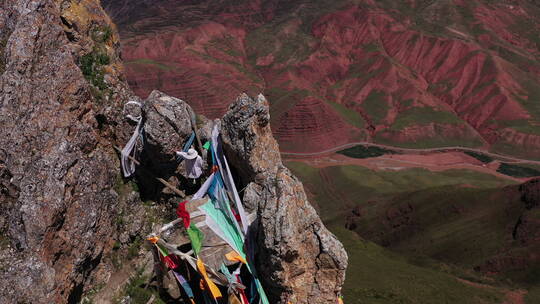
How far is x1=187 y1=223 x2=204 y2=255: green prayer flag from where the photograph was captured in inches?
392

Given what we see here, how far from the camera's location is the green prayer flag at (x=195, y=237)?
9945 mm

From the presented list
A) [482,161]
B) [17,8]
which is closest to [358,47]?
[482,161]

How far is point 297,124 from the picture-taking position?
269 feet

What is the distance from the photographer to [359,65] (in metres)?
108

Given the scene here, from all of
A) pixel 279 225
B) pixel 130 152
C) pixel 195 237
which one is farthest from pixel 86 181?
pixel 279 225

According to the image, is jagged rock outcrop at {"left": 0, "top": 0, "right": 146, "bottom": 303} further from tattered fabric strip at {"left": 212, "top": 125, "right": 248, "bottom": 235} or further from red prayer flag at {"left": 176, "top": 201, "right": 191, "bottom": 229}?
tattered fabric strip at {"left": 212, "top": 125, "right": 248, "bottom": 235}

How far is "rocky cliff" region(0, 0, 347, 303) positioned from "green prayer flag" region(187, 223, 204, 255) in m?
1.50

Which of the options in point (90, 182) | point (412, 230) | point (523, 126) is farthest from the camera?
point (523, 126)

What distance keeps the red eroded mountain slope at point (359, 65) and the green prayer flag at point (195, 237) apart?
231 ft

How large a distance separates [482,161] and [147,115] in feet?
257

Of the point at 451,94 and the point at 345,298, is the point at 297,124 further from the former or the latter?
the point at 345,298

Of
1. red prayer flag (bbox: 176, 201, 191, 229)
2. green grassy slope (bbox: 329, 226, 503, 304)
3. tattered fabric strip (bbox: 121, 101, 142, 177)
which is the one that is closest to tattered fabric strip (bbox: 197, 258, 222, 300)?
red prayer flag (bbox: 176, 201, 191, 229)

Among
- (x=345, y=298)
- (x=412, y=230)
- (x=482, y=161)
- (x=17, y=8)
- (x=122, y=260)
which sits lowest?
(x=482, y=161)

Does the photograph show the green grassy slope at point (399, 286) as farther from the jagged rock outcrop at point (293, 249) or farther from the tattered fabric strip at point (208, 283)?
the tattered fabric strip at point (208, 283)
